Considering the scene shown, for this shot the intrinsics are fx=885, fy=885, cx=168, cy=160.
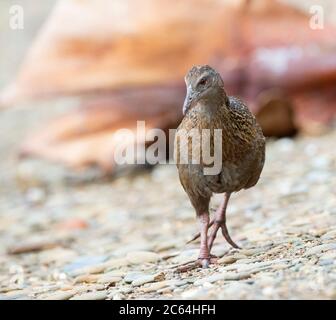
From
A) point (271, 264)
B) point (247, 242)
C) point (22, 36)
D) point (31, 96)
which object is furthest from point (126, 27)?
point (22, 36)

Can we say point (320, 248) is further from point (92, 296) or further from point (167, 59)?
point (167, 59)

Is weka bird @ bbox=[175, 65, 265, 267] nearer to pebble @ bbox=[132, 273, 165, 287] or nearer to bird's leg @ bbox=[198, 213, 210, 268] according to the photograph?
bird's leg @ bbox=[198, 213, 210, 268]

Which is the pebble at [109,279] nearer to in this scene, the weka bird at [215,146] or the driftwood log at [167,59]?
the weka bird at [215,146]

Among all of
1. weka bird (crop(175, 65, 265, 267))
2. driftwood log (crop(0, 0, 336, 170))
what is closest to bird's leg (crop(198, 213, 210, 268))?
weka bird (crop(175, 65, 265, 267))

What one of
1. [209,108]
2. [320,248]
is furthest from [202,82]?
→ [320,248]

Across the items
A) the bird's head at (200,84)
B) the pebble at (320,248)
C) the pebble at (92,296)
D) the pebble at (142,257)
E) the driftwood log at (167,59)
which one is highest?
the driftwood log at (167,59)

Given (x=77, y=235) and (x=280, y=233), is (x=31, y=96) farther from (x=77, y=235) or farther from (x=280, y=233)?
(x=280, y=233)

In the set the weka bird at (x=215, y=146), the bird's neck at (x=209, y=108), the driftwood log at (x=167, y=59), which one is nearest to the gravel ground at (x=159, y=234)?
the weka bird at (x=215, y=146)

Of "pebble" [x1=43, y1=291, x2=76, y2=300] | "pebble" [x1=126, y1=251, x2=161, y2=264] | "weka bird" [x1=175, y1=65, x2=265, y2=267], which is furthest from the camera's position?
"pebble" [x1=126, y1=251, x2=161, y2=264]
